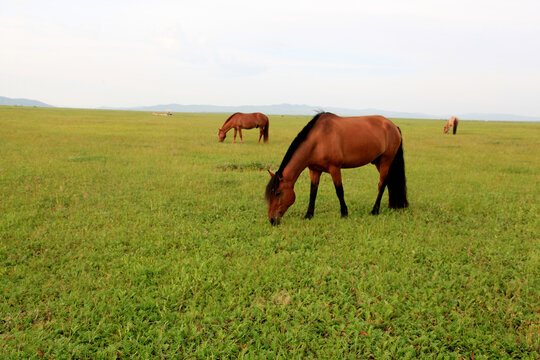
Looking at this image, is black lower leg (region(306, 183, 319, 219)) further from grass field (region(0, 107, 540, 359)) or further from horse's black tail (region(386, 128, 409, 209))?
horse's black tail (region(386, 128, 409, 209))

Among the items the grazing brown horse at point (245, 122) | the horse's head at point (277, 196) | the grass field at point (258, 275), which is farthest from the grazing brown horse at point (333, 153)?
the grazing brown horse at point (245, 122)

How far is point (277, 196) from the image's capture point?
5.98 metres

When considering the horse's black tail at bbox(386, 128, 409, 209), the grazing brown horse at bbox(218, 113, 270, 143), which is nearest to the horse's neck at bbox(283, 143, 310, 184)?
the horse's black tail at bbox(386, 128, 409, 209)

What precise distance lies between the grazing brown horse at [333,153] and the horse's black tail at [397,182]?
2cm

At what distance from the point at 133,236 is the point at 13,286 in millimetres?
1809

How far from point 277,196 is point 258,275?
2.01m

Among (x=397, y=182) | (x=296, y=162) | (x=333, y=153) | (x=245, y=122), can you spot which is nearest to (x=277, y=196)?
(x=296, y=162)

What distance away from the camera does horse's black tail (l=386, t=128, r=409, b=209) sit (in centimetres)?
694

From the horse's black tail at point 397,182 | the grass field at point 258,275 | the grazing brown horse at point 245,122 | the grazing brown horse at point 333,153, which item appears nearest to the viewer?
the grass field at point 258,275

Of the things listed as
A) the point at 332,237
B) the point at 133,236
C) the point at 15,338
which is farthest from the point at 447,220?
the point at 15,338

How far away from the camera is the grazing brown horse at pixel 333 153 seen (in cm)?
606

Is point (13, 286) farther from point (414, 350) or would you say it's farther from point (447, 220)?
point (447, 220)

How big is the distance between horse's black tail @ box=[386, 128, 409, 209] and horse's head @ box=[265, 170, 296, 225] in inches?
106

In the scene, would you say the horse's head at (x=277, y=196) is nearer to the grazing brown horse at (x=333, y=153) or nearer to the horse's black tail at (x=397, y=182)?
the grazing brown horse at (x=333, y=153)
